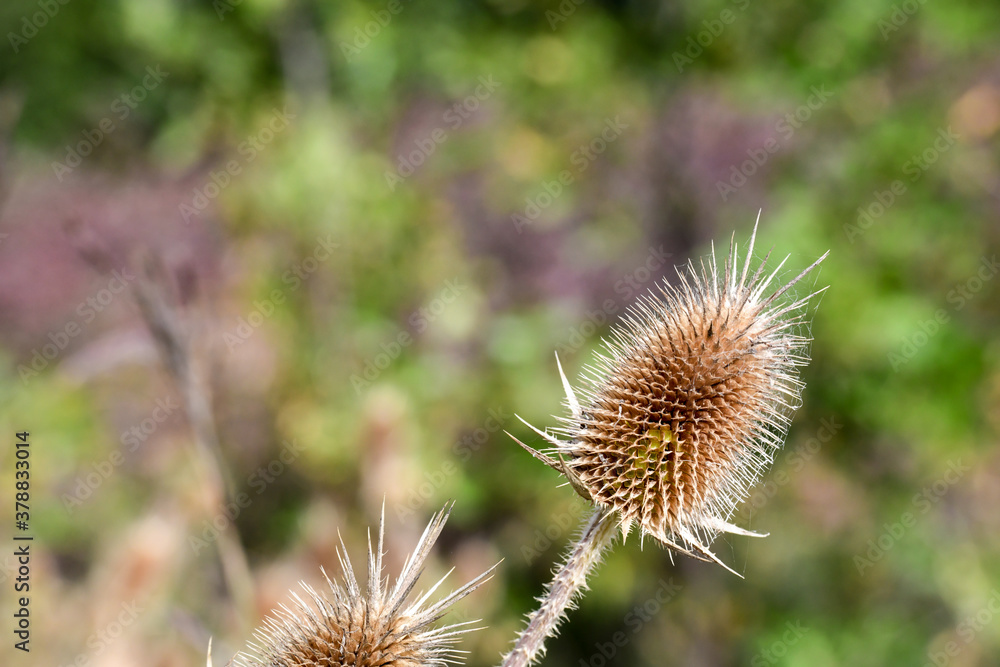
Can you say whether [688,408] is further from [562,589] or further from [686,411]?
[562,589]

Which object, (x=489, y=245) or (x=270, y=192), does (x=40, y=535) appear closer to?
(x=270, y=192)

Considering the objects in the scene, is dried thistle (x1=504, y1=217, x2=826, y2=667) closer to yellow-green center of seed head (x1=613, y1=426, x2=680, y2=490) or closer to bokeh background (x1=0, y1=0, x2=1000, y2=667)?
yellow-green center of seed head (x1=613, y1=426, x2=680, y2=490)

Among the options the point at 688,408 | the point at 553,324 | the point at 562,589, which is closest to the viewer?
the point at 562,589

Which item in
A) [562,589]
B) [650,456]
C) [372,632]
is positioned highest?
[650,456]

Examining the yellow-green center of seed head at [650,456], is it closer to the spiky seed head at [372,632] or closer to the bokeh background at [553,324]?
the spiky seed head at [372,632]

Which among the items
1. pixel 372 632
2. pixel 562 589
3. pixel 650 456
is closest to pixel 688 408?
pixel 650 456

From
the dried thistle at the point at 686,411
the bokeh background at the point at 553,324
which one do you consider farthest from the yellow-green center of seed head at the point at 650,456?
the bokeh background at the point at 553,324
